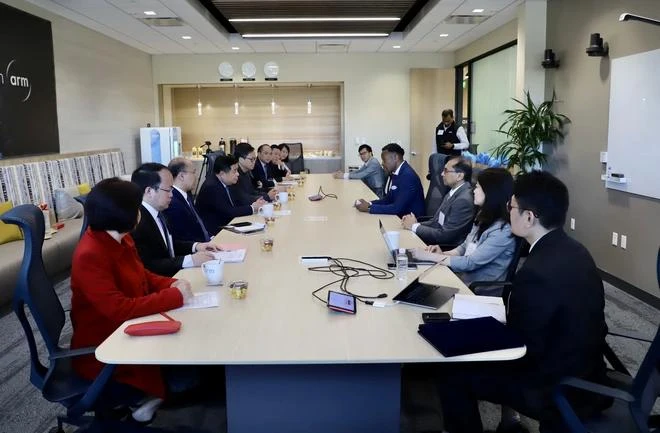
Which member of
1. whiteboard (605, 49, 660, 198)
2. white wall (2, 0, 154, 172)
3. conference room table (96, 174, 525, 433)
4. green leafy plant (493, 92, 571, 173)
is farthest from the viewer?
white wall (2, 0, 154, 172)

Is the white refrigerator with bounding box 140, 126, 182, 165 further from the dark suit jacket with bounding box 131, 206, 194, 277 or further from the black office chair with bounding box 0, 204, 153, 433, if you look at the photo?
the black office chair with bounding box 0, 204, 153, 433

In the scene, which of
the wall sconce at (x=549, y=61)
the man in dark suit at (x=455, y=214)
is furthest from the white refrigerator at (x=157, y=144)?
the man in dark suit at (x=455, y=214)

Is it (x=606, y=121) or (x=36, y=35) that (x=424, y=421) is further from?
(x=36, y=35)

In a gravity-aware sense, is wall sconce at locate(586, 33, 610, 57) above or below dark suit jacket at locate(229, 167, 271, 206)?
above

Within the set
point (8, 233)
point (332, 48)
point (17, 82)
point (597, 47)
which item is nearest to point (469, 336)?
point (597, 47)

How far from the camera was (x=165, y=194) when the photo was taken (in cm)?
308

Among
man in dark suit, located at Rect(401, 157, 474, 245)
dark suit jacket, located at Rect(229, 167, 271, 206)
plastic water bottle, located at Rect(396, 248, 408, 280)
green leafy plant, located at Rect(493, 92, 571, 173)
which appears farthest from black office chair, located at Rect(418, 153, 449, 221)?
plastic water bottle, located at Rect(396, 248, 408, 280)

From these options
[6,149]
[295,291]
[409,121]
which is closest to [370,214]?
[295,291]

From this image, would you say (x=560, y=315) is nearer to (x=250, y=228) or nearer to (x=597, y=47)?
(x=250, y=228)

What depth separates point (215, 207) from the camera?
4941 mm

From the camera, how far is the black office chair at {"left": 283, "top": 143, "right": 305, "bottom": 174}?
10.4 m

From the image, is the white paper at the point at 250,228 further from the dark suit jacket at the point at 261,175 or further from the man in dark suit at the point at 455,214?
the dark suit jacket at the point at 261,175

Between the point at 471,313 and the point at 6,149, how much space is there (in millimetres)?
5591

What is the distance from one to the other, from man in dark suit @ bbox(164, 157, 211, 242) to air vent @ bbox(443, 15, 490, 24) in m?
4.86
